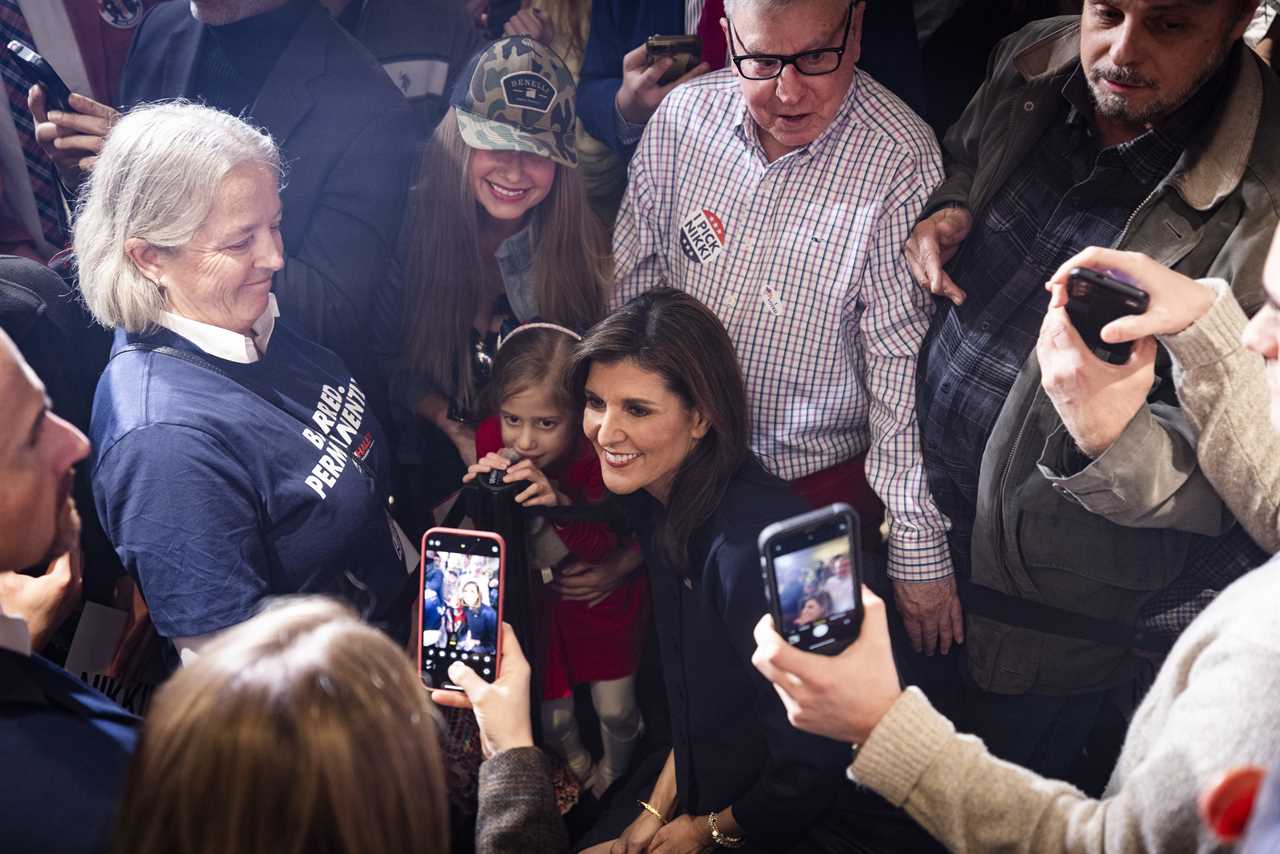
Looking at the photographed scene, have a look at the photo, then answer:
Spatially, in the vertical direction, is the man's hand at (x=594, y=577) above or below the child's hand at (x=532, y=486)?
below

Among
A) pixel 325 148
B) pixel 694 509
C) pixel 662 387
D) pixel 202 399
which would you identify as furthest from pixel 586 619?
pixel 325 148

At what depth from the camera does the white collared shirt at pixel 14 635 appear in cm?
147

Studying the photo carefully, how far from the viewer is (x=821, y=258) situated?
2.29 metres

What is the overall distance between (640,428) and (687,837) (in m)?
0.88

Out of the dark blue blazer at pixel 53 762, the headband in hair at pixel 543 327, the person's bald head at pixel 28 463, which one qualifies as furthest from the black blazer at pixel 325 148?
the dark blue blazer at pixel 53 762

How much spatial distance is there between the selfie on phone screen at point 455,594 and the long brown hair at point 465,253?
784 millimetres

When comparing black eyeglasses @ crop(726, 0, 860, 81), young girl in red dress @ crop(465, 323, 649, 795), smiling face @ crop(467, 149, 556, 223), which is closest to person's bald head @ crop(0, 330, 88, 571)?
young girl in red dress @ crop(465, 323, 649, 795)

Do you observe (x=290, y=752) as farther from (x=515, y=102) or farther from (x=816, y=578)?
(x=515, y=102)

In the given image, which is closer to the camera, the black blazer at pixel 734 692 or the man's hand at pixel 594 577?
the black blazer at pixel 734 692

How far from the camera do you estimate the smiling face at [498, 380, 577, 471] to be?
8.28 ft

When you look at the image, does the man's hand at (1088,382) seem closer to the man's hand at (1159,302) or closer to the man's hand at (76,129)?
the man's hand at (1159,302)

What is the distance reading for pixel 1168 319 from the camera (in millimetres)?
1646

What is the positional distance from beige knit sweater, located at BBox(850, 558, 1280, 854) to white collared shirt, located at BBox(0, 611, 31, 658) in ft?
3.88

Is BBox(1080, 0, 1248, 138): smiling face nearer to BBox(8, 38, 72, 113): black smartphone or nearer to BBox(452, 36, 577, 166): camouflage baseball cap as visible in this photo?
BBox(452, 36, 577, 166): camouflage baseball cap
